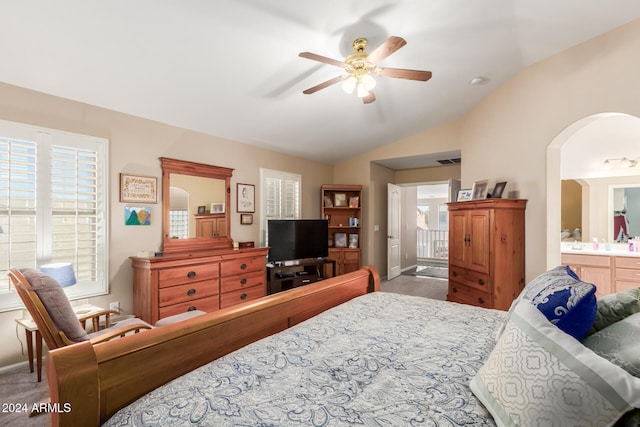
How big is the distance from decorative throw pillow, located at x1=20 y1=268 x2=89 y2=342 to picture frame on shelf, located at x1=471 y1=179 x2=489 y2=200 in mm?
4225

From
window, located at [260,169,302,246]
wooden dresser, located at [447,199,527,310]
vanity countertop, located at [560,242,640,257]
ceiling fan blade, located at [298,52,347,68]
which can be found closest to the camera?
ceiling fan blade, located at [298,52,347,68]

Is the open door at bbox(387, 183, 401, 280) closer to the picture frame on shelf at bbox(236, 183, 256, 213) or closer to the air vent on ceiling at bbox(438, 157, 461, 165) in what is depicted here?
the air vent on ceiling at bbox(438, 157, 461, 165)

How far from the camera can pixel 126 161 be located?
3.16 m

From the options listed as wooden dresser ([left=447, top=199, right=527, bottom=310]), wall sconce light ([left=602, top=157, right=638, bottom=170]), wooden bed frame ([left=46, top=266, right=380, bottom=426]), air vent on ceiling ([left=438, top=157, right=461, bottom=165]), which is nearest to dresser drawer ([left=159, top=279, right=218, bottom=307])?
wooden bed frame ([left=46, top=266, right=380, bottom=426])

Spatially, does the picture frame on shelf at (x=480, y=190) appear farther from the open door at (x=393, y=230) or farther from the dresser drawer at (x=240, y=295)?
the dresser drawer at (x=240, y=295)

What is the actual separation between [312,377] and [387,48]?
2105mm

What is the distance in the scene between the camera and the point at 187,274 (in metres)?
3.21

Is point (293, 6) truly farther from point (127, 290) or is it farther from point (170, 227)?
point (127, 290)

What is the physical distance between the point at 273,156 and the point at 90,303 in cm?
317

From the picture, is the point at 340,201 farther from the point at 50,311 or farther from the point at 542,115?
the point at 50,311

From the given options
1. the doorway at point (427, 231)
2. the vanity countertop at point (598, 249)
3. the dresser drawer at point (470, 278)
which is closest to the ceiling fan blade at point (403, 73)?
the dresser drawer at point (470, 278)

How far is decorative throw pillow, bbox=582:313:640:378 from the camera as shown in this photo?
2.86 ft

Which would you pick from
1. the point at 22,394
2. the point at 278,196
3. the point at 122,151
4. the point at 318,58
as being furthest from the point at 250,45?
the point at 22,394

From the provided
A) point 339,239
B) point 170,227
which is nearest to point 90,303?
point 170,227
